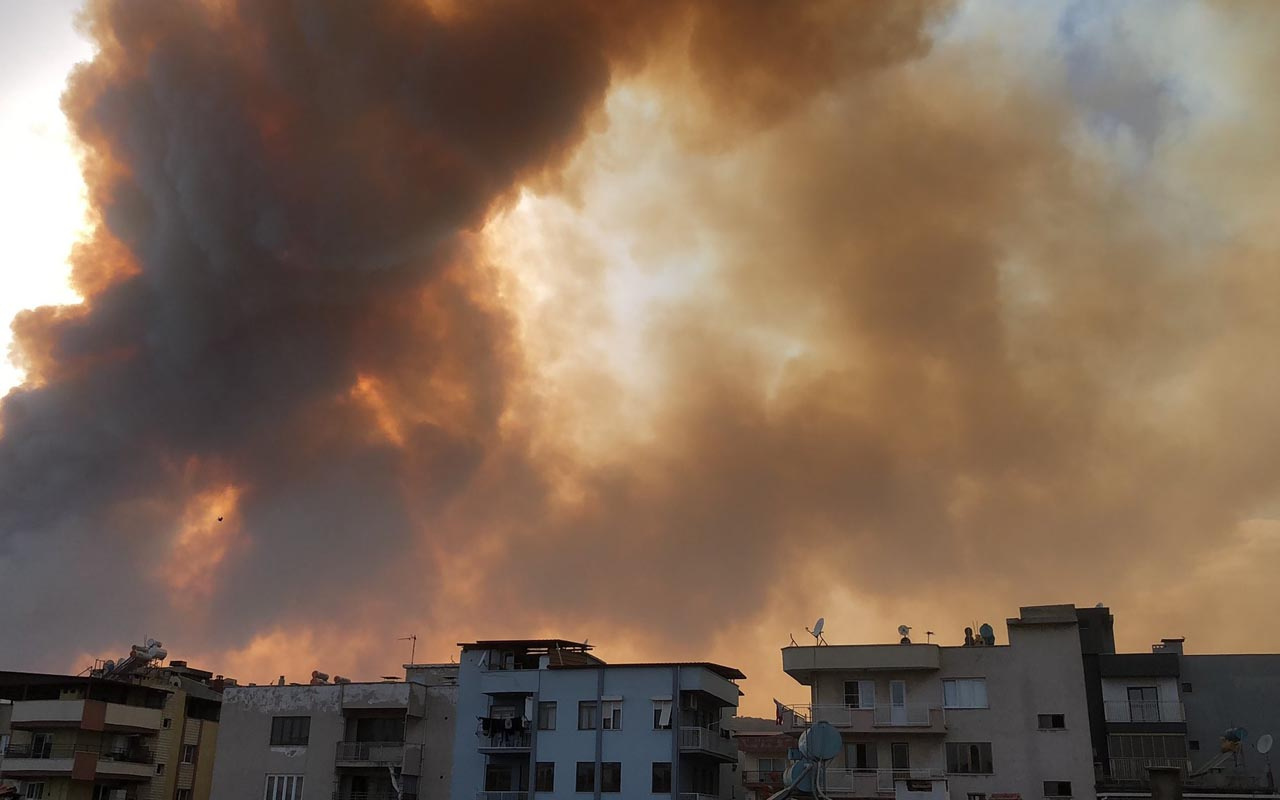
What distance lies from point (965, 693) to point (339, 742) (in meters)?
40.8

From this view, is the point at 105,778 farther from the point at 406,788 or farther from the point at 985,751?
the point at 985,751

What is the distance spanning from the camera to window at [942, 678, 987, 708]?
203 feet

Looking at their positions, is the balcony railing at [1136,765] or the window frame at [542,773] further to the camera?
the window frame at [542,773]

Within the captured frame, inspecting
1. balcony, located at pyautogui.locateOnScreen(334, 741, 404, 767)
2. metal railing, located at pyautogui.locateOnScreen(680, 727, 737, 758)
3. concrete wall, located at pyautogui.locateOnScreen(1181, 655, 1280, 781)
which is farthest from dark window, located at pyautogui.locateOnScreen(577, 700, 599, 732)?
concrete wall, located at pyautogui.locateOnScreen(1181, 655, 1280, 781)

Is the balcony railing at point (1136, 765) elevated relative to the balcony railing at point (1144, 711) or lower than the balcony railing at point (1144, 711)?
lower

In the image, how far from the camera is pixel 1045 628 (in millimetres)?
61656

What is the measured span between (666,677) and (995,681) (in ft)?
64.0

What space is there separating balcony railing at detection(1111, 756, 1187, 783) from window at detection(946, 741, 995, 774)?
676 cm

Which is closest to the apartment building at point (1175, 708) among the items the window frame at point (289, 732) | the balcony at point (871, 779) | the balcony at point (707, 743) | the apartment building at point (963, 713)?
the apartment building at point (963, 713)

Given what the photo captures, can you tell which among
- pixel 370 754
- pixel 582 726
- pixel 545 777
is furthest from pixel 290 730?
pixel 582 726

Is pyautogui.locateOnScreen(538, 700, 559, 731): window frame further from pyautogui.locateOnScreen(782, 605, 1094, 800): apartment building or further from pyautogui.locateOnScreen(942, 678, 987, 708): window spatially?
pyautogui.locateOnScreen(942, 678, 987, 708): window

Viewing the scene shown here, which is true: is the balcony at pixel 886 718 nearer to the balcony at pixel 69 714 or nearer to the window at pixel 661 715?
the window at pixel 661 715

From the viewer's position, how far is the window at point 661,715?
67.9m

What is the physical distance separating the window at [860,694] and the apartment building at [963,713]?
0.06m
